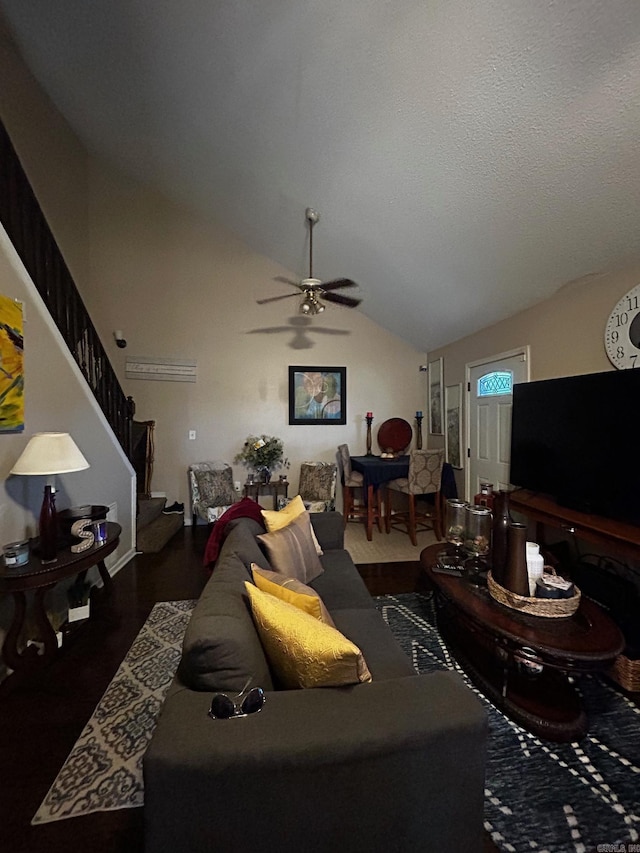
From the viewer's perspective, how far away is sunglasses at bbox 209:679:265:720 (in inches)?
34.8

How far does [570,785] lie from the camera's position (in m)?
1.33

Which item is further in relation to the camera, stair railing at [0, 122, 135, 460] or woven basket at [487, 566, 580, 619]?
stair railing at [0, 122, 135, 460]

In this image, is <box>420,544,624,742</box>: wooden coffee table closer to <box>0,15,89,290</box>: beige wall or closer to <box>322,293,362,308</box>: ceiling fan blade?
<box>322,293,362,308</box>: ceiling fan blade

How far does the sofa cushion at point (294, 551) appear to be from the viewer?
76.2 inches

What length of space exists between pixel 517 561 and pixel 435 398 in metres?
3.66

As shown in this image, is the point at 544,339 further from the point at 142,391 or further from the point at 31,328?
the point at 142,391

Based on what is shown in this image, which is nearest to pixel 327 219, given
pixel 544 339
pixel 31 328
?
pixel 544 339

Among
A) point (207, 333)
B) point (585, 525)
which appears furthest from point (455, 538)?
point (207, 333)

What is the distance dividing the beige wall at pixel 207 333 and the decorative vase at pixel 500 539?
3550 millimetres

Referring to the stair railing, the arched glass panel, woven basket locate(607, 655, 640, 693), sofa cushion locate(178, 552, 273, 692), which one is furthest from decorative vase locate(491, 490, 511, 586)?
the stair railing

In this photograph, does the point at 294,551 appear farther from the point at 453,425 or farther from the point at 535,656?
the point at 453,425

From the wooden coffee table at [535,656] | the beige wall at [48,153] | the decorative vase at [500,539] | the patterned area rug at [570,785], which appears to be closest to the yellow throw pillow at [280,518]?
the wooden coffee table at [535,656]

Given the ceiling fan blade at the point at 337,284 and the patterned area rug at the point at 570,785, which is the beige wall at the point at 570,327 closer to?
the ceiling fan blade at the point at 337,284

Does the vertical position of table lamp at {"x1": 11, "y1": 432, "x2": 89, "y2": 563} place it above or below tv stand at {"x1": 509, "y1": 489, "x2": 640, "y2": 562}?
above
